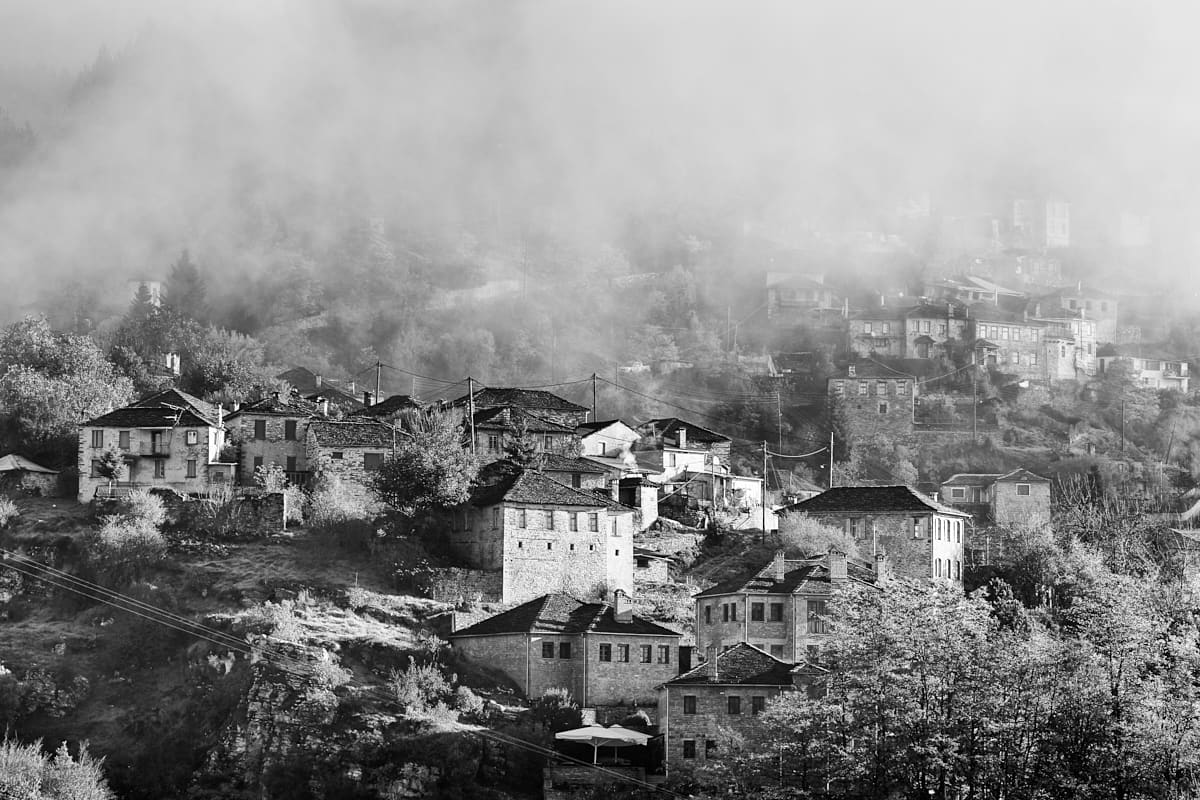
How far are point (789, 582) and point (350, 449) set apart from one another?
72.1 ft

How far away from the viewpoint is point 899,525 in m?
94.6

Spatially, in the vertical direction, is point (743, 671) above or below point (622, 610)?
below

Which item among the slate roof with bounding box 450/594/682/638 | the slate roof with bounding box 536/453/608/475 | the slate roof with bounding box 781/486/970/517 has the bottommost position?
the slate roof with bounding box 450/594/682/638

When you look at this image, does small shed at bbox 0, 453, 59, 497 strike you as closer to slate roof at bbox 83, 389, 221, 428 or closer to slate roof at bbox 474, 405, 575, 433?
slate roof at bbox 83, 389, 221, 428

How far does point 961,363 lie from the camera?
140875 mm

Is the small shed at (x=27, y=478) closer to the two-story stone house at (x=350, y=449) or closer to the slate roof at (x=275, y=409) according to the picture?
the slate roof at (x=275, y=409)

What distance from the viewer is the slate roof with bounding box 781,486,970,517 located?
313 ft

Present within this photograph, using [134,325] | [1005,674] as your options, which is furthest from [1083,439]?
[1005,674]

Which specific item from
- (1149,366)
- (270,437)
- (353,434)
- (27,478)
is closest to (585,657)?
(353,434)

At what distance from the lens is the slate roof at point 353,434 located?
90.3 metres

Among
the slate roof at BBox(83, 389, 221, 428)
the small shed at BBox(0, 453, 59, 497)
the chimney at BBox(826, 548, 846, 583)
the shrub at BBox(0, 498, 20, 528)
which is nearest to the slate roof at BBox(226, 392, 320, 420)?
the slate roof at BBox(83, 389, 221, 428)

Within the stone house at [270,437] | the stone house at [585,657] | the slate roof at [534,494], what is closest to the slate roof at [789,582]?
the stone house at [585,657]

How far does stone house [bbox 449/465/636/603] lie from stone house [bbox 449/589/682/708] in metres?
6.49

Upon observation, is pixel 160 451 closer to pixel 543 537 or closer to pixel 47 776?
pixel 543 537
